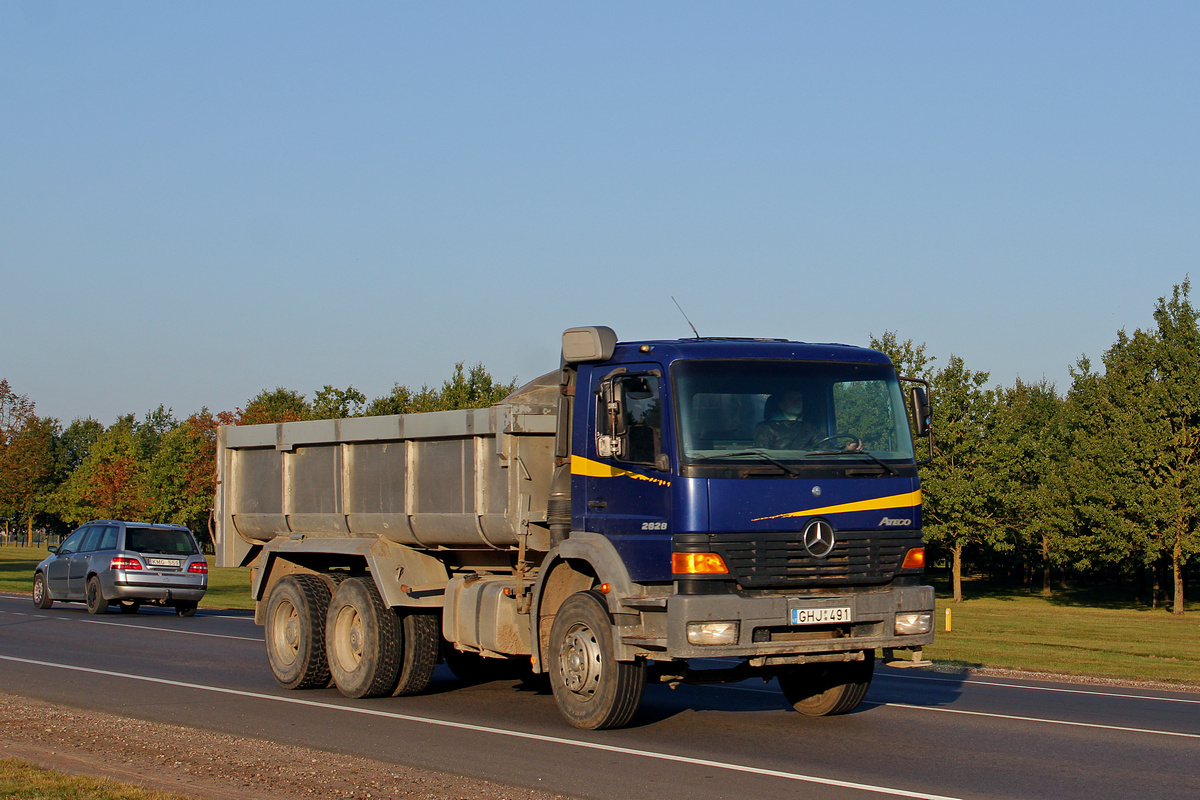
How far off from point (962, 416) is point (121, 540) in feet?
113

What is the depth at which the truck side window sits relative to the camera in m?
9.71

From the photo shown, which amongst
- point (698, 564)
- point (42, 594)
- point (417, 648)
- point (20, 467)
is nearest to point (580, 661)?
point (698, 564)

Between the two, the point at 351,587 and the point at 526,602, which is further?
the point at 351,587

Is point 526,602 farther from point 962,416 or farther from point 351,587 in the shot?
point 962,416

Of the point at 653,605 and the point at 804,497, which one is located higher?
the point at 804,497

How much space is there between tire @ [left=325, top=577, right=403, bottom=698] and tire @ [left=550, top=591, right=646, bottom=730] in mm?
2521

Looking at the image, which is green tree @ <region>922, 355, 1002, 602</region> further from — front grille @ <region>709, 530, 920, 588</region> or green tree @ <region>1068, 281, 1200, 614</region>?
front grille @ <region>709, 530, 920, 588</region>

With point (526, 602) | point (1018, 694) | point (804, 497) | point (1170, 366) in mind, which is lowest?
point (1018, 694)

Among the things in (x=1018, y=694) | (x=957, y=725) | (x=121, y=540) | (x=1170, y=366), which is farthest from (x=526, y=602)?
(x=1170, y=366)

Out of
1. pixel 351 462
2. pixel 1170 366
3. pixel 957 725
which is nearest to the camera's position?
pixel 957 725

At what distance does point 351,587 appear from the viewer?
12789mm

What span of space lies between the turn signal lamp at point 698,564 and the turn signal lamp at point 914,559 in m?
1.67

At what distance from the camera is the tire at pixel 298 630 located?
13.1 metres

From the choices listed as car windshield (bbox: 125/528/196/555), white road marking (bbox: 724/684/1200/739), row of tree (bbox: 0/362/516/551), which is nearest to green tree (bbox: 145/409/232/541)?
row of tree (bbox: 0/362/516/551)
